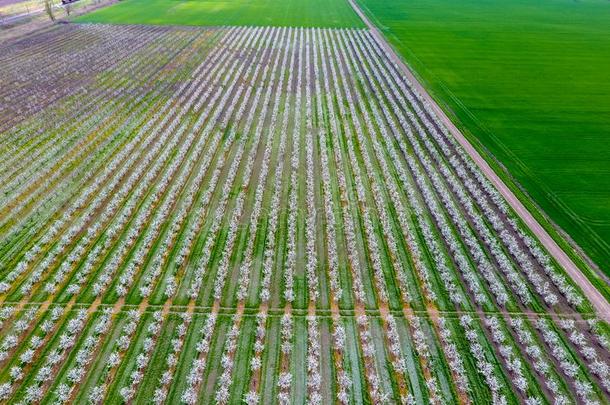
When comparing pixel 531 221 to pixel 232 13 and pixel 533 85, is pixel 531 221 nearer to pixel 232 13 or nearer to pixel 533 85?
pixel 533 85

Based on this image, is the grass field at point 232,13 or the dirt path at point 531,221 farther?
the grass field at point 232,13

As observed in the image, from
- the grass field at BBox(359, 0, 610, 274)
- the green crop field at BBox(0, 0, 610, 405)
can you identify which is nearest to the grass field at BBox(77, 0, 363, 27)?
the grass field at BBox(359, 0, 610, 274)

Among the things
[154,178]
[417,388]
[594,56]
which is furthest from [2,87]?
[594,56]

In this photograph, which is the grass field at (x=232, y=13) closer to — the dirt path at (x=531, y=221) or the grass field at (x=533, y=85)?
the grass field at (x=533, y=85)

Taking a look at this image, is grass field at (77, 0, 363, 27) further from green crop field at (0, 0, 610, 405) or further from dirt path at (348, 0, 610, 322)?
dirt path at (348, 0, 610, 322)

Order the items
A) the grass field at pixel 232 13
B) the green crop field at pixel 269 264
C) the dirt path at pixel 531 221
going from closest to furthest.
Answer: the green crop field at pixel 269 264, the dirt path at pixel 531 221, the grass field at pixel 232 13

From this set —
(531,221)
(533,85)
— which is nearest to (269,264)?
(531,221)

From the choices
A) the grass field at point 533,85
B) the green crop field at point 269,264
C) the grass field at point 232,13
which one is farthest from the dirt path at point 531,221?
the grass field at point 232,13
